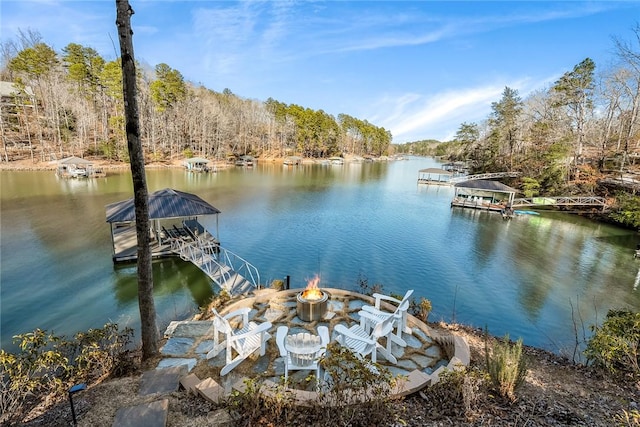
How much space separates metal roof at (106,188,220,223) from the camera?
31.5 ft

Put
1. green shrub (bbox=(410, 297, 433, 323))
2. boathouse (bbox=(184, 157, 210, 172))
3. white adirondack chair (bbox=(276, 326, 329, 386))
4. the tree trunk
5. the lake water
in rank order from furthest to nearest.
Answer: boathouse (bbox=(184, 157, 210, 172))
the lake water
green shrub (bbox=(410, 297, 433, 323))
white adirondack chair (bbox=(276, 326, 329, 386))
the tree trunk

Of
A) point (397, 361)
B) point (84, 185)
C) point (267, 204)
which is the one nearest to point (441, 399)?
point (397, 361)

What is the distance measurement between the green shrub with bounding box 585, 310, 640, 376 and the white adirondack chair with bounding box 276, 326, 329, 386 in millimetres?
3842

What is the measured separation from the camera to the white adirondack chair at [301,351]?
3.83 meters

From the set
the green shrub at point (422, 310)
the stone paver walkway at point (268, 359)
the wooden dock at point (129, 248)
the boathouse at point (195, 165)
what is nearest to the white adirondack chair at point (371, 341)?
the stone paver walkway at point (268, 359)

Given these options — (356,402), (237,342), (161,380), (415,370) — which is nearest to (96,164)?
(237,342)

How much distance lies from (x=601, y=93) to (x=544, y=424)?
1383 inches

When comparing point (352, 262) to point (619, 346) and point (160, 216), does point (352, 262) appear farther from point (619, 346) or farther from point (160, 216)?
point (619, 346)

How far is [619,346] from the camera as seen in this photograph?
13.0ft

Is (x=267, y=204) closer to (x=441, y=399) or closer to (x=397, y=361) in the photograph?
(x=397, y=361)

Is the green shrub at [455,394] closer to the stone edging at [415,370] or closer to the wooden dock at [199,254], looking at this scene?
the stone edging at [415,370]

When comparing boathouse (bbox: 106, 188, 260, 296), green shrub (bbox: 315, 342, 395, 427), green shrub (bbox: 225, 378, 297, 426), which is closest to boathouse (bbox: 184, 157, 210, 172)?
boathouse (bbox: 106, 188, 260, 296)

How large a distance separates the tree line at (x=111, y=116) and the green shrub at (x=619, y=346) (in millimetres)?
43721

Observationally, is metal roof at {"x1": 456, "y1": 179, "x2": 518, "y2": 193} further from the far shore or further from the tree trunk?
the far shore
